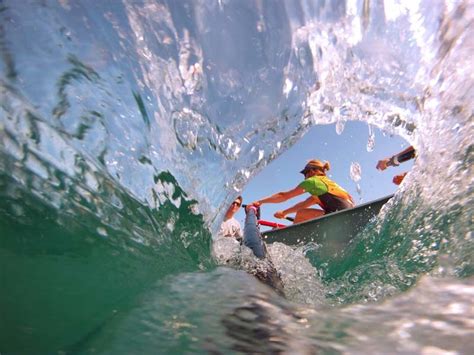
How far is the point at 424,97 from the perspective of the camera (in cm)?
222

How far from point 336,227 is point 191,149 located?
3.03 m

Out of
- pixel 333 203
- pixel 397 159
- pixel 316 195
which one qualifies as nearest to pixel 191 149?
pixel 333 203

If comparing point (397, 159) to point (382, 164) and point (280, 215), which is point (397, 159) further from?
point (280, 215)

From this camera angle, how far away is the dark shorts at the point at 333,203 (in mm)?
5812

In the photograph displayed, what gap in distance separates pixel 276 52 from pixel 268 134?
0.58 metres

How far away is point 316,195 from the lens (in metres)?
6.07

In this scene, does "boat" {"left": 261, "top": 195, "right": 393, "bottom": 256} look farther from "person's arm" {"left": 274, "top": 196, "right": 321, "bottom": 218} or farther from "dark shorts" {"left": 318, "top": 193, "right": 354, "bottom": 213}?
"person's arm" {"left": 274, "top": 196, "right": 321, "bottom": 218}

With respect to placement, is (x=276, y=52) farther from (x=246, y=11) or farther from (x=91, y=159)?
(x=91, y=159)

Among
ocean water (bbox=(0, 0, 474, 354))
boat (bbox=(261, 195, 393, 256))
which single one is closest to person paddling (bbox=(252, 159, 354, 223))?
boat (bbox=(261, 195, 393, 256))

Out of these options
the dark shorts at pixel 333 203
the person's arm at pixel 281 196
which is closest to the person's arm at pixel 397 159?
the dark shorts at pixel 333 203

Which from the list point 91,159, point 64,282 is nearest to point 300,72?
point 91,159

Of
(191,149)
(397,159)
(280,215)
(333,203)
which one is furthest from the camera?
(280,215)

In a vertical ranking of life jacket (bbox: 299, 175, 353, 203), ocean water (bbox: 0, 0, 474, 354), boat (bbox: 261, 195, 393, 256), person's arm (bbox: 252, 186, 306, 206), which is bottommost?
ocean water (bbox: 0, 0, 474, 354)

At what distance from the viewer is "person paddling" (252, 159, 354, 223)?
5.86 meters
